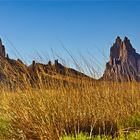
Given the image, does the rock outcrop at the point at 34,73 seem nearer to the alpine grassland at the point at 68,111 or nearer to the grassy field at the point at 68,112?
the alpine grassland at the point at 68,111

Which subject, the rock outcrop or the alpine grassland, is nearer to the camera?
the alpine grassland

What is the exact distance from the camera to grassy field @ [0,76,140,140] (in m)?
10.3

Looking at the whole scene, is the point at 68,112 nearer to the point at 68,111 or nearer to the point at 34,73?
the point at 68,111

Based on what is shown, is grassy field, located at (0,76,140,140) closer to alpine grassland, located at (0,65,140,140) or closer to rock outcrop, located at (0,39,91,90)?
alpine grassland, located at (0,65,140,140)

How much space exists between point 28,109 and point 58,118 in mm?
989

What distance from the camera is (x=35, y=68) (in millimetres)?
12844

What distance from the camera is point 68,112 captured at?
1062cm

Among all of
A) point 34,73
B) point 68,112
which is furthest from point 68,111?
point 34,73

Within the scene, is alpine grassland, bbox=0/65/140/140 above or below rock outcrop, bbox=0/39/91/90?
below

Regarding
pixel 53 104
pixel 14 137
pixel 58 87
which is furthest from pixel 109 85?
pixel 14 137

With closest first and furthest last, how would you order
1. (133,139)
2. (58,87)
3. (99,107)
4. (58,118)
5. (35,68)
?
(133,139) → (58,118) → (99,107) → (58,87) → (35,68)

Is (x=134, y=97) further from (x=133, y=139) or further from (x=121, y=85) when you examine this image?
(x=133, y=139)

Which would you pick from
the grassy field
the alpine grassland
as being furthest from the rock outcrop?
the grassy field

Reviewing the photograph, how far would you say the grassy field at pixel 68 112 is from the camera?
10.3 metres
